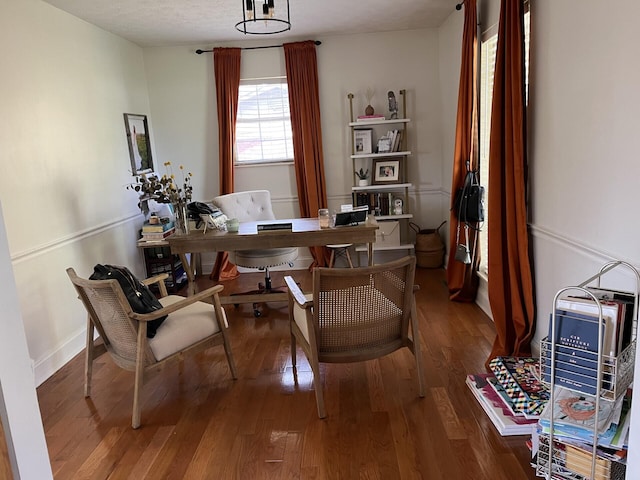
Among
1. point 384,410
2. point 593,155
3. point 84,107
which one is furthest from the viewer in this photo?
point 84,107

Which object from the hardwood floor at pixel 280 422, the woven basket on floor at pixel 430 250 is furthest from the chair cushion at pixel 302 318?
the woven basket on floor at pixel 430 250

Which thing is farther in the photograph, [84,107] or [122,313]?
[84,107]

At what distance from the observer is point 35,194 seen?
9.90ft

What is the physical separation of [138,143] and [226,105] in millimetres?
990

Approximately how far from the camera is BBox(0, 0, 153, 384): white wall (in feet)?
9.40

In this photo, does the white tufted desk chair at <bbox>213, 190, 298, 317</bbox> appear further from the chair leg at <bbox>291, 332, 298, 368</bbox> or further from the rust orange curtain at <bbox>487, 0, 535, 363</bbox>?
the rust orange curtain at <bbox>487, 0, 535, 363</bbox>

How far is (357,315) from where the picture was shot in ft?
7.54

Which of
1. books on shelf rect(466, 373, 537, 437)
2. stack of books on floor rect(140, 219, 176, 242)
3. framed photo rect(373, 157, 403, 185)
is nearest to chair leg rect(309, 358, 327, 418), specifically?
books on shelf rect(466, 373, 537, 437)

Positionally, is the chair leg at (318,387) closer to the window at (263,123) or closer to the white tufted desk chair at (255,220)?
the white tufted desk chair at (255,220)

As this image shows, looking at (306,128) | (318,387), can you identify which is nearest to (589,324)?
(318,387)

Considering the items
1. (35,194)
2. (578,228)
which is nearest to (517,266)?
(578,228)

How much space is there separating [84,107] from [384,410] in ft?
10.6

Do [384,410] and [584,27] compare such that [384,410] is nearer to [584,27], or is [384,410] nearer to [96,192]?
[584,27]

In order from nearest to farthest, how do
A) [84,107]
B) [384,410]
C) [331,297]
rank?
[331,297], [384,410], [84,107]
